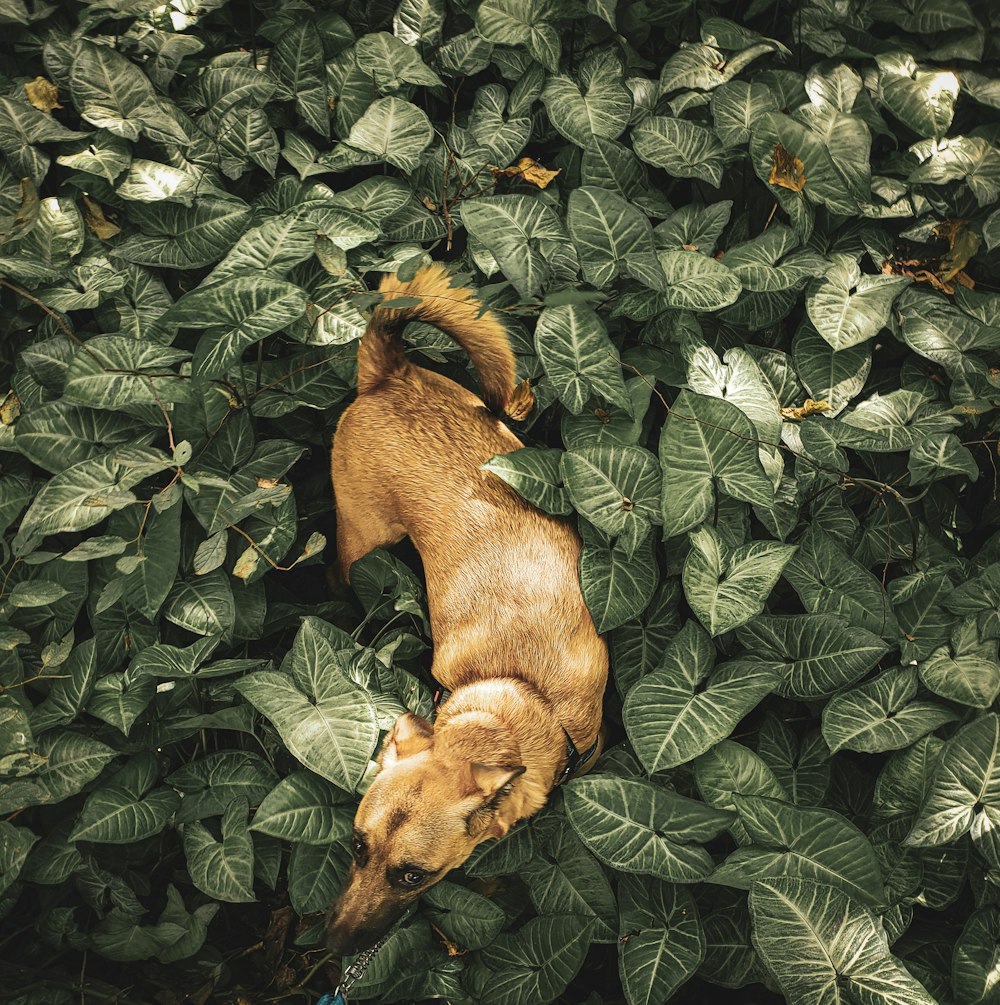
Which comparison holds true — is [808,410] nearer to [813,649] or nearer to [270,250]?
[813,649]

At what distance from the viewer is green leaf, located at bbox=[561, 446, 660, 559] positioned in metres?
1.34

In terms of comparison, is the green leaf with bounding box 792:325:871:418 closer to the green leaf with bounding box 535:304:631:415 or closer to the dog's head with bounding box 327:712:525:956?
the green leaf with bounding box 535:304:631:415

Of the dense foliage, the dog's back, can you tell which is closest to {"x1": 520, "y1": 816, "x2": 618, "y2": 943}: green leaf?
the dense foliage

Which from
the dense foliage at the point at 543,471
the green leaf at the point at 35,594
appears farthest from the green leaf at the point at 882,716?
the green leaf at the point at 35,594

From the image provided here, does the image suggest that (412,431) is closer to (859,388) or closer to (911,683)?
(859,388)

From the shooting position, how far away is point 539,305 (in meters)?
1.42

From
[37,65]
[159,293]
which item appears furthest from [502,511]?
[37,65]

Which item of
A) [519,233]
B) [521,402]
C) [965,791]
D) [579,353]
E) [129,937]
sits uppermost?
[519,233]

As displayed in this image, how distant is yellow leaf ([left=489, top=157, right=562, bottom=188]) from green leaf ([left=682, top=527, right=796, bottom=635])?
0.73 metres

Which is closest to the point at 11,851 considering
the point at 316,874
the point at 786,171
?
the point at 316,874

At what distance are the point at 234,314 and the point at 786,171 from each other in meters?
0.98

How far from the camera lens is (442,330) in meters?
1.45

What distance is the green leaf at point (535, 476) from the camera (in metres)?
1.35

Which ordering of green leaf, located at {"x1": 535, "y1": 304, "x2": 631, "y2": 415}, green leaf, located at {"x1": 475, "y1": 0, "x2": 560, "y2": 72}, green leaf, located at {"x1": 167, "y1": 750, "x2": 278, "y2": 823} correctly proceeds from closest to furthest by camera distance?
green leaf, located at {"x1": 535, "y1": 304, "x2": 631, "y2": 415}
green leaf, located at {"x1": 167, "y1": 750, "x2": 278, "y2": 823}
green leaf, located at {"x1": 475, "y1": 0, "x2": 560, "y2": 72}
